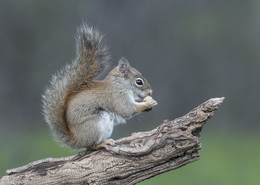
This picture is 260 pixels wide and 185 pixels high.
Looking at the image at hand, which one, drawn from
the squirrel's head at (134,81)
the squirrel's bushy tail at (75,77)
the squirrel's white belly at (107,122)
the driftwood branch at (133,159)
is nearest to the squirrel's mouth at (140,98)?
the squirrel's head at (134,81)

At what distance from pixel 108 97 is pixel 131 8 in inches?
251

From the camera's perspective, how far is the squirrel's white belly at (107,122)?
3.90m

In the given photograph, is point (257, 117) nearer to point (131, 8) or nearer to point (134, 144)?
point (131, 8)

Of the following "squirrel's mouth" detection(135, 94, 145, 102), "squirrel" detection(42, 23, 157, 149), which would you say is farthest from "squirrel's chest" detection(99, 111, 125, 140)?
"squirrel's mouth" detection(135, 94, 145, 102)

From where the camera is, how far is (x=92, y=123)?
3898 millimetres

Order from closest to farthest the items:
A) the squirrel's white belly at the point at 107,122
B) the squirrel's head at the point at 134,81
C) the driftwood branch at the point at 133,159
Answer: the driftwood branch at the point at 133,159, the squirrel's white belly at the point at 107,122, the squirrel's head at the point at 134,81

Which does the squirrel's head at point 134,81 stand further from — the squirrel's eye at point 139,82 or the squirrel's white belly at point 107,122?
the squirrel's white belly at point 107,122

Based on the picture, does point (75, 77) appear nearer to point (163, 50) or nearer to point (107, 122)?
point (107, 122)

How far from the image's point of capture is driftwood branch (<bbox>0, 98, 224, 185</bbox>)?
11.5 ft

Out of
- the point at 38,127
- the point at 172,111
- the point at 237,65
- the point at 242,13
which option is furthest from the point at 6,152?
the point at 242,13

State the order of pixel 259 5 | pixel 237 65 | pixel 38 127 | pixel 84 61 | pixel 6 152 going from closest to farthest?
pixel 84 61 < pixel 6 152 < pixel 38 127 < pixel 237 65 < pixel 259 5

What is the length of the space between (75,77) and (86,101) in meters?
0.19

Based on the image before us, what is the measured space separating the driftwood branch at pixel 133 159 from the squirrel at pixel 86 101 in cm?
18

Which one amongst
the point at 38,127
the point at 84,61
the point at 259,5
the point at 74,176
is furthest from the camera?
the point at 259,5
